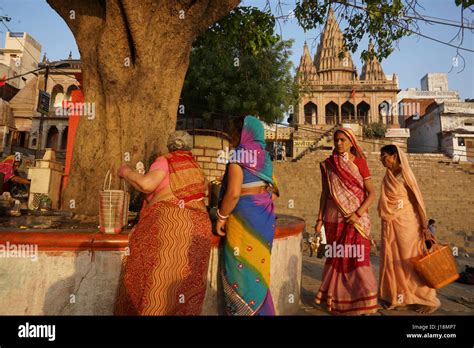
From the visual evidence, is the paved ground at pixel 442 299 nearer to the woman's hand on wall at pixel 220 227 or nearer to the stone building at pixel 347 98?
the woman's hand on wall at pixel 220 227

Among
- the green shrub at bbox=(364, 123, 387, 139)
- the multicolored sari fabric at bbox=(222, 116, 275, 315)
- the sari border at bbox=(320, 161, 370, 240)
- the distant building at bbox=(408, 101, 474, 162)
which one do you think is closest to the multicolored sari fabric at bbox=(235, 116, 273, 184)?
the multicolored sari fabric at bbox=(222, 116, 275, 315)

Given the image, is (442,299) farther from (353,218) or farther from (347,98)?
(347,98)

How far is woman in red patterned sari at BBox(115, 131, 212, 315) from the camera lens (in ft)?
6.20

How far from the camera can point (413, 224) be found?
3.44 metres

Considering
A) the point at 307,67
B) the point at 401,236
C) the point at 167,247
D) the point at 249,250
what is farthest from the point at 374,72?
the point at 167,247

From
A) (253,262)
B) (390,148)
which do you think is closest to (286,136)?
(390,148)

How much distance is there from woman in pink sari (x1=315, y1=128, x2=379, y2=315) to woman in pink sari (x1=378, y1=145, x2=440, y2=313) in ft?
1.87

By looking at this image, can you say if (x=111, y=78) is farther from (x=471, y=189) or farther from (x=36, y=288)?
(x=471, y=189)

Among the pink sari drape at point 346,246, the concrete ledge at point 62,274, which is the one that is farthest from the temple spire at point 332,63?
the concrete ledge at point 62,274

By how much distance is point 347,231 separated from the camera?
309 centimetres

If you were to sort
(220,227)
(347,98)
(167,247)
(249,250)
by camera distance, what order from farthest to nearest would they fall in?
(347,98) → (220,227) → (249,250) → (167,247)

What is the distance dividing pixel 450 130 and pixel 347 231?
29.8 meters

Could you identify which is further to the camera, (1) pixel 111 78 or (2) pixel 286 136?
(2) pixel 286 136
